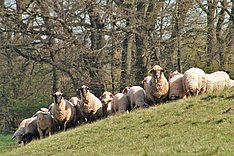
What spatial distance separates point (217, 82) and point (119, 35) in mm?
11383

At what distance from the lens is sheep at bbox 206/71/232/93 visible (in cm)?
1855

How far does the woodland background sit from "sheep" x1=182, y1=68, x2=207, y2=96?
9723mm

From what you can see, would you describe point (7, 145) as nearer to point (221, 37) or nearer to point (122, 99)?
point (122, 99)

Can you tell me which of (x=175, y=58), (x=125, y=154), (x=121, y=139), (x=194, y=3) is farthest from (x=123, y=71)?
(x=125, y=154)

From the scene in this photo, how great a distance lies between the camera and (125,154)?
1102cm

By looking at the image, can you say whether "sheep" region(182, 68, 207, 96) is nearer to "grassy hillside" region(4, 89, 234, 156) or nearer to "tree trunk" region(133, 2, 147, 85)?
"grassy hillside" region(4, 89, 234, 156)

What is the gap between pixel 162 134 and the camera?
12.4m

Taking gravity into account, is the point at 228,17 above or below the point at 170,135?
above

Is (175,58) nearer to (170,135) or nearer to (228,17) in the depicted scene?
(228,17)

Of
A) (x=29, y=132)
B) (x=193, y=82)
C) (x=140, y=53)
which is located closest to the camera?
(x=193, y=82)

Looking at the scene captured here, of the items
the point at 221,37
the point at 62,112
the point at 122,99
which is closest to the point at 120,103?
the point at 122,99

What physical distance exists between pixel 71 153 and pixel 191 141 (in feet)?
11.3

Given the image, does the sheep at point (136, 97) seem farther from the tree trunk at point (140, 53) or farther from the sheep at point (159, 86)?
the tree trunk at point (140, 53)

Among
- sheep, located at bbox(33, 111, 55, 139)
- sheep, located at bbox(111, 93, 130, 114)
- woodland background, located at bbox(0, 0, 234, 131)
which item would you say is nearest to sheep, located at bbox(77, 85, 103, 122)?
sheep, located at bbox(111, 93, 130, 114)
